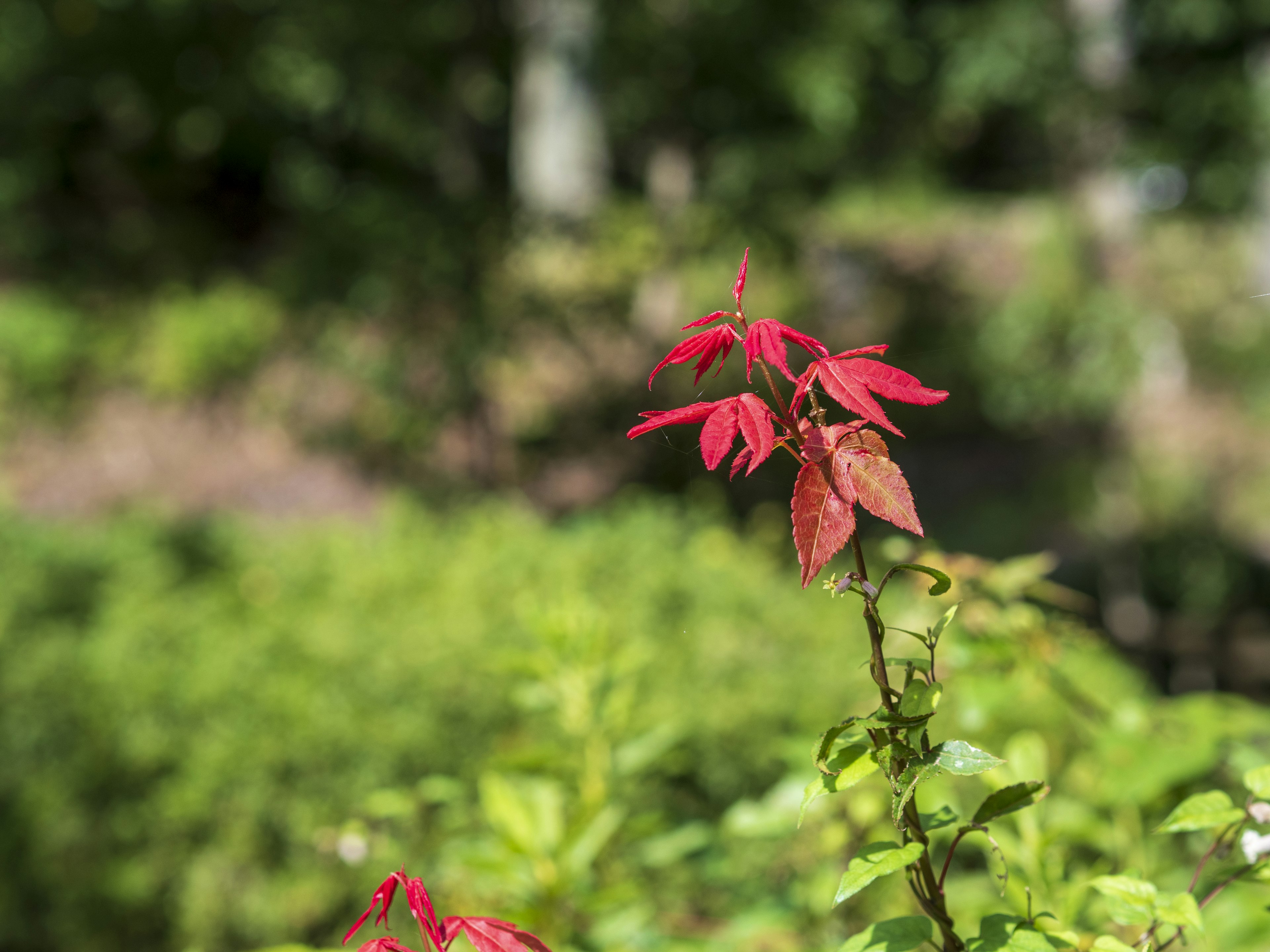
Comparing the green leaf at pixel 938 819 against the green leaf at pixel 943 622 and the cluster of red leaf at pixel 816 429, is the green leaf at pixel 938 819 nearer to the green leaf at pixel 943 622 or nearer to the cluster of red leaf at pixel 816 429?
the green leaf at pixel 943 622

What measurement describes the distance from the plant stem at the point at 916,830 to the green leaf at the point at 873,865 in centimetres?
1

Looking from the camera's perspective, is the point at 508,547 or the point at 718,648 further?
the point at 508,547

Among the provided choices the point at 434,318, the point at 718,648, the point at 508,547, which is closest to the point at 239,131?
the point at 434,318

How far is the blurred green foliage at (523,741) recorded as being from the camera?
113 cm

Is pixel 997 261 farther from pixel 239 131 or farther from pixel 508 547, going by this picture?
pixel 239 131

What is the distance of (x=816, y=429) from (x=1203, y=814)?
424 millimetres

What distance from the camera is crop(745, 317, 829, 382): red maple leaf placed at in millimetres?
491

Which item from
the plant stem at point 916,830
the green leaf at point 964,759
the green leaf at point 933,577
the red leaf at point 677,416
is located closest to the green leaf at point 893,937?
the plant stem at point 916,830

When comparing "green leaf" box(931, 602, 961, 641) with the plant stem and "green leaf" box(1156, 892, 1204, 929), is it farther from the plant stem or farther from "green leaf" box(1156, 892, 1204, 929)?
"green leaf" box(1156, 892, 1204, 929)

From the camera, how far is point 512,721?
2.23 m

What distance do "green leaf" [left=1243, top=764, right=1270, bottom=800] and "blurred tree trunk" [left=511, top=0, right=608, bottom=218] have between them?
5.79m

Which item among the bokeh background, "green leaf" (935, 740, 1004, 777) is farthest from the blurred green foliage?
"green leaf" (935, 740, 1004, 777)

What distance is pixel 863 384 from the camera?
1.63 feet

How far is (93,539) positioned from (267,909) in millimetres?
2497
